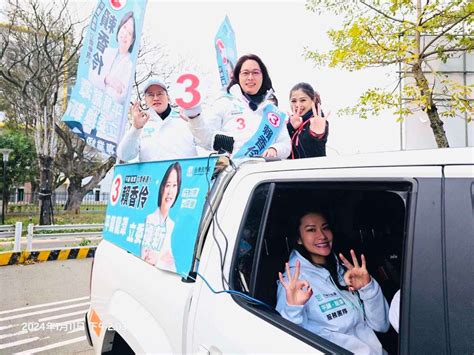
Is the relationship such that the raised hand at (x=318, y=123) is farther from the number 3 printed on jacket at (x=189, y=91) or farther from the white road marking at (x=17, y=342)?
the white road marking at (x=17, y=342)

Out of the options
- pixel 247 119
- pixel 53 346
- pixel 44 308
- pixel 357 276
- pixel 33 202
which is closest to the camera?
pixel 357 276

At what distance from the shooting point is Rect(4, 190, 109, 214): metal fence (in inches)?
770

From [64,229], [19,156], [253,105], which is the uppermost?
[19,156]

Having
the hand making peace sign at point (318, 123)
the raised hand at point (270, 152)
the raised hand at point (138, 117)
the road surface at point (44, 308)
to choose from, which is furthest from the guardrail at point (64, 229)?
the hand making peace sign at point (318, 123)

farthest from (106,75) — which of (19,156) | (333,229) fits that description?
(19,156)

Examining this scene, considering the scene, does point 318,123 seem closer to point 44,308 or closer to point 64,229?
point 44,308

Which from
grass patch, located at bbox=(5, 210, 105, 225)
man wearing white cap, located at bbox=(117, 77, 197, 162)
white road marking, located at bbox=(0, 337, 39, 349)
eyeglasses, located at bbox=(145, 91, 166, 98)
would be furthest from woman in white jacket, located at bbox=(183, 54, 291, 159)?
grass patch, located at bbox=(5, 210, 105, 225)

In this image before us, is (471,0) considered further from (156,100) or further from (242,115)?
(156,100)

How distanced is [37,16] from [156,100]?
12.5 m

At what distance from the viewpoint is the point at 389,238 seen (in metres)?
1.93

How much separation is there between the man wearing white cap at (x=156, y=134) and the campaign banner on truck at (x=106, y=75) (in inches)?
15.3

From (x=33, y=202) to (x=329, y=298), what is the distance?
78.6 ft

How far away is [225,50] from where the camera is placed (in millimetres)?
4758

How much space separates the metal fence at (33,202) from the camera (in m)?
19.5
